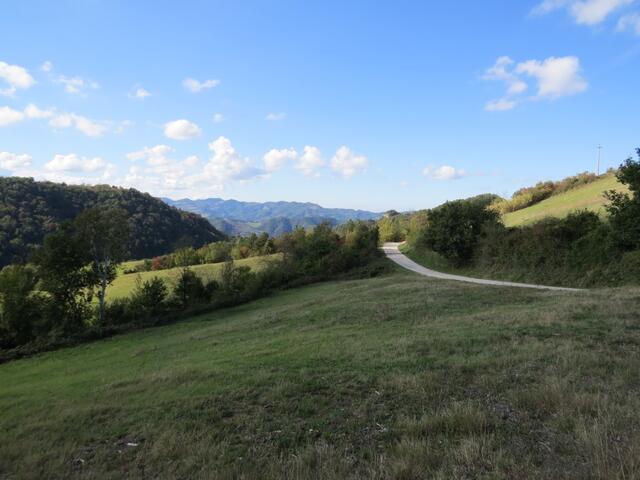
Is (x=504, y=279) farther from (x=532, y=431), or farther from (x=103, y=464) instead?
(x=103, y=464)

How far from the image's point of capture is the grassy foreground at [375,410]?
4.57 m

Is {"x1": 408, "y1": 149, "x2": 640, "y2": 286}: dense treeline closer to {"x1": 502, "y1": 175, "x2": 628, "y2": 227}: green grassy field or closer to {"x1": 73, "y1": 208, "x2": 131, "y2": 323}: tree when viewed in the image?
{"x1": 502, "y1": 175, "x2": 628, "y2": 227}: green grassy field

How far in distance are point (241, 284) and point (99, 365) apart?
26005 mm

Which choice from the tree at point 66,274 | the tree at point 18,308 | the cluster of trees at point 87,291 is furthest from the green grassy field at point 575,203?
the tree at point 18,308

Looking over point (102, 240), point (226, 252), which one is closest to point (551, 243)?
point (102, 240)

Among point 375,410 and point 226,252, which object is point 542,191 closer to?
point 226,252

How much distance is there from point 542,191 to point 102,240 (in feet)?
276

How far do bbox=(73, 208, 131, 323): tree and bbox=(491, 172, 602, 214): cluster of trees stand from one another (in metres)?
70.3

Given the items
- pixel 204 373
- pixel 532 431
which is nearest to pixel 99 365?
pixel 204 373

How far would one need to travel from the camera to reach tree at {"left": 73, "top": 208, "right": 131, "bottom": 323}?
3622cm

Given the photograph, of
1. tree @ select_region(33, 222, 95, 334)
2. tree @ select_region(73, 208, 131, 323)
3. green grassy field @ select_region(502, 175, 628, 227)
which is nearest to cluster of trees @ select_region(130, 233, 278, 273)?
tree @ select_region(73, 208, 131, 323)

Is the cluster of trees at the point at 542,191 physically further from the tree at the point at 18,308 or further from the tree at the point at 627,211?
the tree at the point at 18,308

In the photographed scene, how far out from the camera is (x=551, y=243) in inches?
1265

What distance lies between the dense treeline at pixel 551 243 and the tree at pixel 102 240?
106ft
